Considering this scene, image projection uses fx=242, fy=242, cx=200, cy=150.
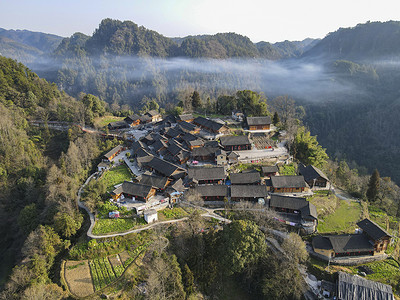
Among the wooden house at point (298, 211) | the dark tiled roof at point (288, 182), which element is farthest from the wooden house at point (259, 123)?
the wooden house at point (298, 211)

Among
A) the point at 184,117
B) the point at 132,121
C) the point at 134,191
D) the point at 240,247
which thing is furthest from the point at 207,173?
the point at 132,121

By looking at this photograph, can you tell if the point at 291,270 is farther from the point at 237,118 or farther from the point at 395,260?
the point at 237,118

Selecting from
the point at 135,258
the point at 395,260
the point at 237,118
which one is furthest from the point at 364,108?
the point at 135,258

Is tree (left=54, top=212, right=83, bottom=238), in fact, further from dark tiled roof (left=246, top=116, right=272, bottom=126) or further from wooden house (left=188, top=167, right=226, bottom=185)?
dark tiled roof (left=246, top=116, right=272, bottom=126)

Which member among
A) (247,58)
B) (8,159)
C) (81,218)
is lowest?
(81,218)

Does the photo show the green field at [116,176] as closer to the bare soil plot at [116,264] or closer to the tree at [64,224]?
the tree at [64,224]
